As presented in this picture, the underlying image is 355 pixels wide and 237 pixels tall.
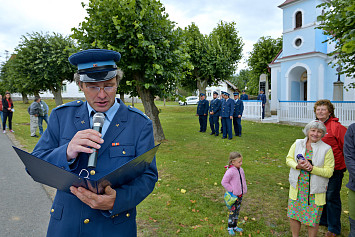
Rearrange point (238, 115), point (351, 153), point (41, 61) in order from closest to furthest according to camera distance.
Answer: point (351, 153) < point (238, 115) < point (41, 61)

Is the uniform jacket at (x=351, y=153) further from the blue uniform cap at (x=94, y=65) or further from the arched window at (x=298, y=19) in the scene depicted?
→ the arched window at (x=298, y=19)

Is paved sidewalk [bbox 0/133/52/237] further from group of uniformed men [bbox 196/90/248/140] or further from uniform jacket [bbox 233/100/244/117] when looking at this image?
uniform jacket [bbox 233/100/244/117]

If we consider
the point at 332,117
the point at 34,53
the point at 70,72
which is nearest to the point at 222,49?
the point at 70,72

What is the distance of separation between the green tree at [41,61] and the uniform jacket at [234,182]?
71.0 feet

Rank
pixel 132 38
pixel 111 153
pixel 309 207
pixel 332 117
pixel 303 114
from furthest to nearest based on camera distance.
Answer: pixel 303 114
pixel 132 38
pixel 332 117
pixel 309 207
pixel 111 153

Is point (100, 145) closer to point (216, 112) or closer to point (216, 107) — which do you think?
point (216, 112)

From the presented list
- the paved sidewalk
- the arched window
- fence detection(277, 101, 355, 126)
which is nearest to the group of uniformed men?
fence detection(277, 101, 355, 126)

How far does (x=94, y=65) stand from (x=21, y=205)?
13.6ft

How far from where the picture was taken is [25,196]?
193 inches

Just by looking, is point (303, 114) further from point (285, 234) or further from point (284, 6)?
point (285, 234)

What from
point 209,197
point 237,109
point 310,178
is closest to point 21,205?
point 209,197

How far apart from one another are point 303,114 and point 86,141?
1758 centimetres

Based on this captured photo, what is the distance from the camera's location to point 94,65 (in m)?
1.69

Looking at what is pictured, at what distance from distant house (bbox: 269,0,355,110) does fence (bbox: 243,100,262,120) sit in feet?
4.81
